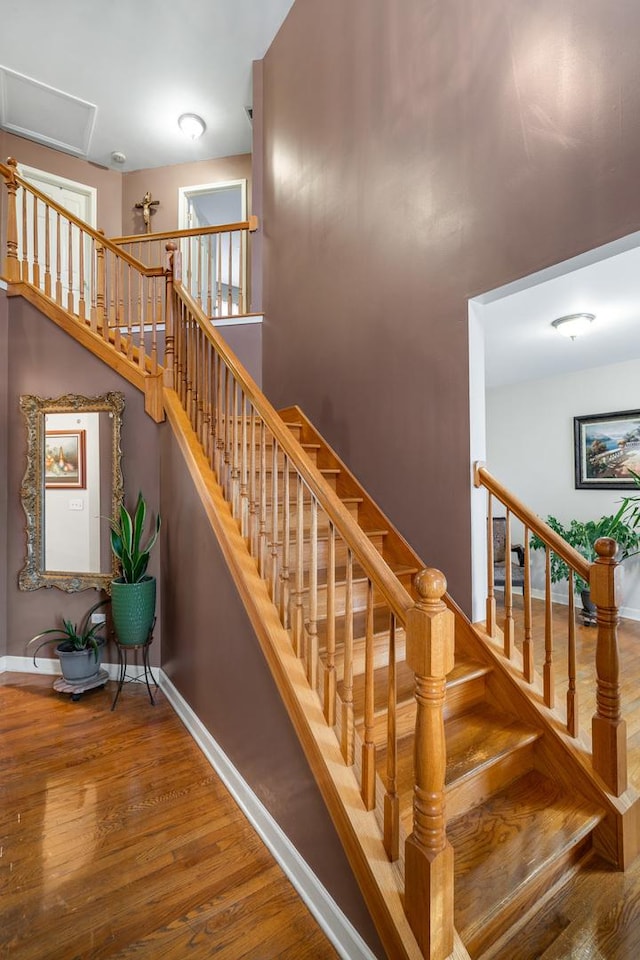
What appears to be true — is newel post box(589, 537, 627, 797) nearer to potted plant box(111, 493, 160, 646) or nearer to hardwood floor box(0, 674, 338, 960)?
hardwood floor box(0, 674, 338, 960)

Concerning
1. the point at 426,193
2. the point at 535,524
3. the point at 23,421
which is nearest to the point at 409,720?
the point at 535,524

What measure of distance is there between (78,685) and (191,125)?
5.57 metres

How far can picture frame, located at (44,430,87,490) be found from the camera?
320 centimetres

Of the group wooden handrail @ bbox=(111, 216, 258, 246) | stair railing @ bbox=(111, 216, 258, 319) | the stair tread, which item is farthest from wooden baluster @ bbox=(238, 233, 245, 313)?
the stair tread

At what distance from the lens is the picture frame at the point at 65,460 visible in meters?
3.20

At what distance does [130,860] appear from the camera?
164 centimetres

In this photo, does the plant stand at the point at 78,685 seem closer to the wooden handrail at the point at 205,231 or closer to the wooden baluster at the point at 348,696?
the wooden baluster at the point at 348,696

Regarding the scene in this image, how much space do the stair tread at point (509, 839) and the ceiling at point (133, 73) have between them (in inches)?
223

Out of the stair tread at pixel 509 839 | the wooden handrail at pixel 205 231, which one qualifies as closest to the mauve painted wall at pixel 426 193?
the wooden handrail at pixel 205 231

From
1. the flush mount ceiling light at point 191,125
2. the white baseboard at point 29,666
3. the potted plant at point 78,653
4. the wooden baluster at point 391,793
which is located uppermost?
the flush mount ceiling light at point 191,125

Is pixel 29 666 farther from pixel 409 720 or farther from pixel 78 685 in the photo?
pixel 409 720

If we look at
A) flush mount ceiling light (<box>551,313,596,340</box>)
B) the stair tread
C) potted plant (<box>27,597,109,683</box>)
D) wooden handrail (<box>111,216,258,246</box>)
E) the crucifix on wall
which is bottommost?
the stair tread

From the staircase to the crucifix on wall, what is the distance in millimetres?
3842

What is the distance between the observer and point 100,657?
3135 millimetres
